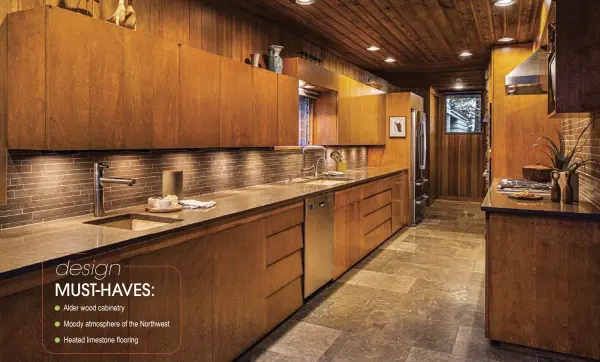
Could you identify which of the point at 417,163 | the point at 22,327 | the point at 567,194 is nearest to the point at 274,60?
the point at 567,194

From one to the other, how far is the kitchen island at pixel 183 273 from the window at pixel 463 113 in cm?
699


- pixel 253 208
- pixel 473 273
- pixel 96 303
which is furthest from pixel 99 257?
pixel 473 273

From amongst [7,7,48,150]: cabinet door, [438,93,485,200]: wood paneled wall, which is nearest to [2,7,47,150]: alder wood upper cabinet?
[7,7,48,150]: cabinet door

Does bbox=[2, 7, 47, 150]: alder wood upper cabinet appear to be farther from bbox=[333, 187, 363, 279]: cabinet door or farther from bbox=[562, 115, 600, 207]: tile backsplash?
bbox=[562, 115, 600, 207]: tile backsplash

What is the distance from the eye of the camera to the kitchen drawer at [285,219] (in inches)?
118

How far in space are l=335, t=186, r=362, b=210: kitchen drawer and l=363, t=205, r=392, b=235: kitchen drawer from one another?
15.2 inches

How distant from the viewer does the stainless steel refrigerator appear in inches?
274

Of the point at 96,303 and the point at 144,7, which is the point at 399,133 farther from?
the point at 96,303

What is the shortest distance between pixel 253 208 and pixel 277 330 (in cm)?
95

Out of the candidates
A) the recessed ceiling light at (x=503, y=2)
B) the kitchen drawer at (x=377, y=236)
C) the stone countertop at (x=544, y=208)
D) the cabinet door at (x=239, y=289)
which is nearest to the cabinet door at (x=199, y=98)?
the cabinet door at (x=239, y=289)

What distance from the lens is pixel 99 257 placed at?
5.82 ft

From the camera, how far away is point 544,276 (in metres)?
2.74

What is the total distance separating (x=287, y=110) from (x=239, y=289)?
1909mm

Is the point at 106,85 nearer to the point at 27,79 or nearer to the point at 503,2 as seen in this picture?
the point at 27,79
